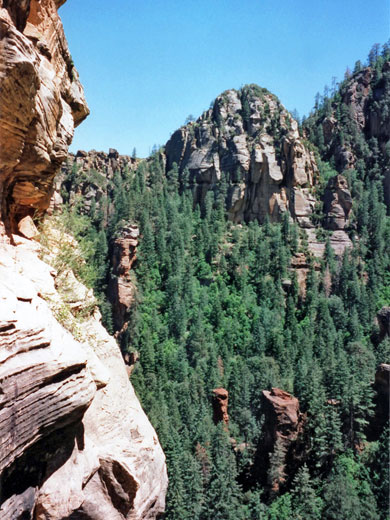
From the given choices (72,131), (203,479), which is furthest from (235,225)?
(72,131)

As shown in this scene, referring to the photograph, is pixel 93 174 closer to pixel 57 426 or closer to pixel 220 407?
pixel 220 407

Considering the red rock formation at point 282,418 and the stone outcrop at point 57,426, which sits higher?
the stone outcrop at point 57,426

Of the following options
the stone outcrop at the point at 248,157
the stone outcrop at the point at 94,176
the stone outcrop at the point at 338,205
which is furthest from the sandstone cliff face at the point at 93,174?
the stone outcrop at the point at 338,205

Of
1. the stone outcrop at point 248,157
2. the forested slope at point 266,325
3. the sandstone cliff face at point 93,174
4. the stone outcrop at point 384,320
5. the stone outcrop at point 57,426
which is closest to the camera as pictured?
the stone outcrop at point 57,426

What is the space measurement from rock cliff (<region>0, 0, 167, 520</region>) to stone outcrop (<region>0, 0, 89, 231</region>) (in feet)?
0.08

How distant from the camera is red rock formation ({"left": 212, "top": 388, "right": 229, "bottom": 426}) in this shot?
45.3 m

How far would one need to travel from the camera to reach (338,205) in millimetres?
87875

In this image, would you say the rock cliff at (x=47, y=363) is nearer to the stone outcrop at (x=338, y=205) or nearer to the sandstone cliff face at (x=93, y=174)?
the sandstone cliff face at (x=93, y=174)

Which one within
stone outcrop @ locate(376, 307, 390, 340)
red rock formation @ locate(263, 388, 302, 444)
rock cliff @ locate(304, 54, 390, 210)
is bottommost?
red rock formation @ locate(263, 388, 302, 444)

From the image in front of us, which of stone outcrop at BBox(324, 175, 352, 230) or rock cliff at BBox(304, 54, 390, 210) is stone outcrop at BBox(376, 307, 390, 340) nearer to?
stone outcrop at BBox(324, 175, 352, 230)

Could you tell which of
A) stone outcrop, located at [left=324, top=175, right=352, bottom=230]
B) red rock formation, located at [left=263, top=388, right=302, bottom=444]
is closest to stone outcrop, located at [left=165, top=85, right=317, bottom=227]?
stone outcrop, located at [left=324, top=175, right=352, bottom=230]

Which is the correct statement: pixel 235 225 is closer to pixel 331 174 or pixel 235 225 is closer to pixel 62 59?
pixel 331 174

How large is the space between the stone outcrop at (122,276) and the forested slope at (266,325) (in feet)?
4.67

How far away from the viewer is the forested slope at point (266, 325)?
3178cm
